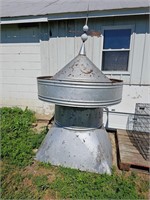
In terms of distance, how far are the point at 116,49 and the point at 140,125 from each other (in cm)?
178

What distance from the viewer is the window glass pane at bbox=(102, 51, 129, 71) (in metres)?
3.81

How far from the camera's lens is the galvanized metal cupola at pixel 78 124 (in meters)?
2.00

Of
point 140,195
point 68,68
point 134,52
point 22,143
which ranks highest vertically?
point 134,52

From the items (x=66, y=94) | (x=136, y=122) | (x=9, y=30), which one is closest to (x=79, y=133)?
(x=66, y=94)

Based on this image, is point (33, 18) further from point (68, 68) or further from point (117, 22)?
point (68, 68)

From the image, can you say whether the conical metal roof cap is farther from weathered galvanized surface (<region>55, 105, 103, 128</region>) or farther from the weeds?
the weeds

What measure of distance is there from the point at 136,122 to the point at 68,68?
95.6 inches

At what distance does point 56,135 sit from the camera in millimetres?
2527

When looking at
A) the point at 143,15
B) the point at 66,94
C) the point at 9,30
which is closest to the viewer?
the point at 66,94

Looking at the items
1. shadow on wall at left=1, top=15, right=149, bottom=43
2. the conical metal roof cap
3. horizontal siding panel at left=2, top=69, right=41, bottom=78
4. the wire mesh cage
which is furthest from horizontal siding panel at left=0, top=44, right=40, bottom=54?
the wire mesh cage

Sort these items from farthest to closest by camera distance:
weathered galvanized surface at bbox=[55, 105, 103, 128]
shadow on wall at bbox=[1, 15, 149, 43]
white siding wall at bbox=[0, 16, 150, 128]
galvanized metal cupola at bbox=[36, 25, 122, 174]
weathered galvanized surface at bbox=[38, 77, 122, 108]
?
white siding wall at bbox=[0, 16, 150, 128] < shadow on wall at bbox=[1, 15, 149, 43] < weathered galvanized surface at bbox=[55, 105, 103, 128] < galvanized metal cupola at bbox=[36, 25, 122, 174] < weathered galvanized surface at bbox=[38, 77, 122, 108]

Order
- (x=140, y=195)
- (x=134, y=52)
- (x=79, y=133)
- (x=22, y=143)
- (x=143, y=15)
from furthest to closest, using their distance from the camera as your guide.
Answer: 1. (x=134, y=52)
2. (x=143, y=15)
3. (x=22, y=143)
4. (x=79, y=133)
5. (x=140, y=195)

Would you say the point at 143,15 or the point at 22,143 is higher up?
the point at 143,15

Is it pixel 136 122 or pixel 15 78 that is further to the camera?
pixel 15 78
